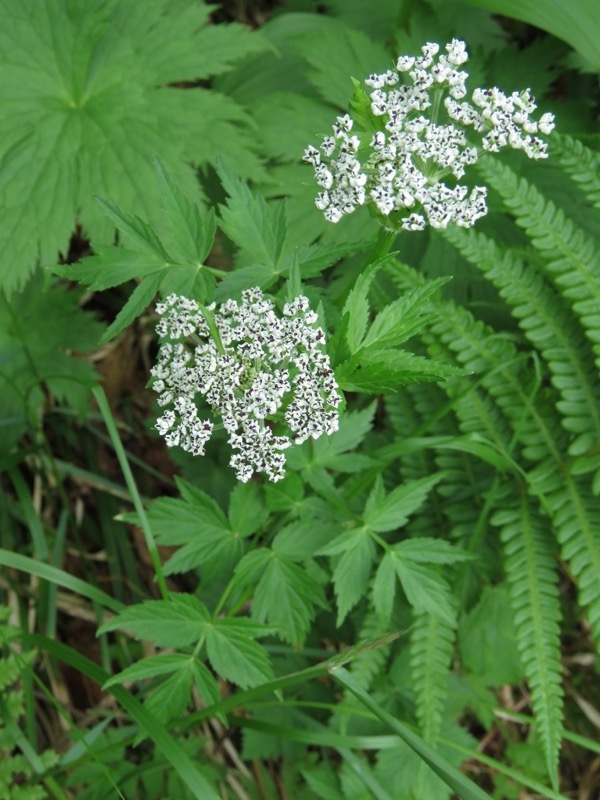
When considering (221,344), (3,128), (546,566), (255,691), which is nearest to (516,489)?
(546,566)

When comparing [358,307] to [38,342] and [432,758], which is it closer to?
[432,758]

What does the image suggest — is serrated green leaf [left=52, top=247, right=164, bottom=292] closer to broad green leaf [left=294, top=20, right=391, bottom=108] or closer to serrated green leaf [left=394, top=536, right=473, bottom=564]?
serrated green leaf [left=394, top=536, right=473, bottom=564]

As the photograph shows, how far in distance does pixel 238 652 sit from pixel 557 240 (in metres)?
1.83

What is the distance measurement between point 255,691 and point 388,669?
1.23 m

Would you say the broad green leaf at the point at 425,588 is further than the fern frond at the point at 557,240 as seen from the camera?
No

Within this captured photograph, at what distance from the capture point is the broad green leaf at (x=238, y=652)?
2.32 m

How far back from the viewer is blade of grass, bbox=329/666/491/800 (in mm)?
2066

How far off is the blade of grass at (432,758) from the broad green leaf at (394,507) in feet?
1.66

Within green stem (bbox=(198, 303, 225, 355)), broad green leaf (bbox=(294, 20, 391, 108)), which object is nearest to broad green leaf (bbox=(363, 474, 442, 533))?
green stem (bbox=(198, 303, 225, 355))

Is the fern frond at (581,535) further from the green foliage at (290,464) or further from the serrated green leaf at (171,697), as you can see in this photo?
the serrated green leaf at (171,697)

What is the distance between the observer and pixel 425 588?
251 cm

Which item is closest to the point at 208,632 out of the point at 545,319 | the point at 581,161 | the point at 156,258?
the point at 156,258

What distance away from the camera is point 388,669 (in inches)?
136

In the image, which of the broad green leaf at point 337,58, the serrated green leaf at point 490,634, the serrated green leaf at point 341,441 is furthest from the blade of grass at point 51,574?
the broad green leaf at point 337,58
